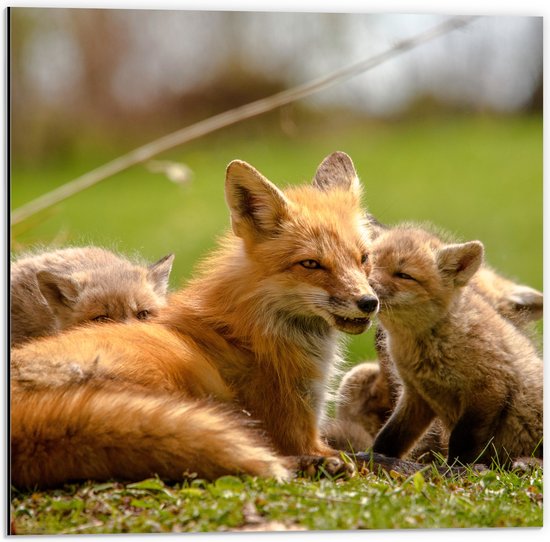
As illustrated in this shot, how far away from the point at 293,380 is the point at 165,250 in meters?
3.30

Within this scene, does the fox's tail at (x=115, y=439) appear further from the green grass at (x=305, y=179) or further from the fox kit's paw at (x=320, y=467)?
the fox kit's paw at (x=320, y=467)

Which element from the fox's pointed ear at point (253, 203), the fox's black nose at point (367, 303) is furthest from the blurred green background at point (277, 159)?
the fox's black nose at point (367, 303)

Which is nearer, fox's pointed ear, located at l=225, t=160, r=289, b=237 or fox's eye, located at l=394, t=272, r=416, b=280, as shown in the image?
fox's pointed ear, located at l=225, t=160, r=289, b=237

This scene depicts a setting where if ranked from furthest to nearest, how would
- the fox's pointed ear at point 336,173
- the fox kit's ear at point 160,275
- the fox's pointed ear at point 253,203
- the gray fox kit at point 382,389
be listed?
the fox kit's ear at point 160,275
the gray fox kit at point 382,389
the fox's pointed ear at point 336,173
the fox's pointed ear at point 253,203

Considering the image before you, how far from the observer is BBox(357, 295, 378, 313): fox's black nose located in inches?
182

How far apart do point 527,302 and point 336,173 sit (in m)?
2.31

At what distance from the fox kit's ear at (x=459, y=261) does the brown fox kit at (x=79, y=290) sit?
1.94m

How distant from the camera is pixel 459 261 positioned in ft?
19.5

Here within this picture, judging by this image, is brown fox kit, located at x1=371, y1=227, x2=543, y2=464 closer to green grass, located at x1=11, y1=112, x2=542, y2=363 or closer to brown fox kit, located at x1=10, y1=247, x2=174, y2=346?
green grass, located at x1=11, y1=112, x2=542, y2=363

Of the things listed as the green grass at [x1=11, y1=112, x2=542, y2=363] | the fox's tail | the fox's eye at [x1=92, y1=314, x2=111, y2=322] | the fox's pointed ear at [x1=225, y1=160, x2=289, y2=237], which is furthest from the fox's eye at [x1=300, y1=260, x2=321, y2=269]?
the fox's eye at [x1=92, y1=314, x2=111, y2=322]

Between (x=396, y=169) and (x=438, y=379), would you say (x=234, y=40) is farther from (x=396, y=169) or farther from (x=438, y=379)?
(x=438, y=379)

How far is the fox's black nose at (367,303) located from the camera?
182 inches

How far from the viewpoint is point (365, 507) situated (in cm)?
441

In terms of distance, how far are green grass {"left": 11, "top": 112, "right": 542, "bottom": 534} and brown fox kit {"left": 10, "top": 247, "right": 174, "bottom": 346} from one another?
273mm
